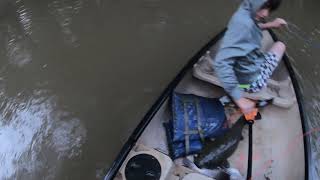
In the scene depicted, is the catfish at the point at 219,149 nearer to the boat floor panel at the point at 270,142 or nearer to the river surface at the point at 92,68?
the boat floor panel at the point at 270,142

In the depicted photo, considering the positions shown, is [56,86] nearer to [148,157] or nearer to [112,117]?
[112,117]

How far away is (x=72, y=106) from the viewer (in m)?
4.06

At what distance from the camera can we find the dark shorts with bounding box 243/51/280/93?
3324 mm

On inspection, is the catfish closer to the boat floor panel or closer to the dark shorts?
the boat floor panel

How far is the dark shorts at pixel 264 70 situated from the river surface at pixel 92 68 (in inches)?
27.3

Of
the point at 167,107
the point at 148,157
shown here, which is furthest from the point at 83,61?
the point at 148,157

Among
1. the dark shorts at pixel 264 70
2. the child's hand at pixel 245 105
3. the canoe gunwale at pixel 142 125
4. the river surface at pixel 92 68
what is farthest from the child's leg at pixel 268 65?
the river surface at pixel 92 68

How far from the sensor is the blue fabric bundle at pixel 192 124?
3.16m

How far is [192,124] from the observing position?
10.5ft

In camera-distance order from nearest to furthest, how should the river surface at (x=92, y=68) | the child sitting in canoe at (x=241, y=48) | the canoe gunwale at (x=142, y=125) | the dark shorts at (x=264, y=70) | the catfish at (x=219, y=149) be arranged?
the child sitting in canoe at (x=241, y=48), the canoe gunwale at (x=142, y=125), the catfish at (x=219, y=149), the dark shorts at (x=264, y=70), the river surface at (x=92, y=68)

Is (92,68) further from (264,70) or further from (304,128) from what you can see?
(304,128)

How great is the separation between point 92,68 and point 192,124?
56.4 inches

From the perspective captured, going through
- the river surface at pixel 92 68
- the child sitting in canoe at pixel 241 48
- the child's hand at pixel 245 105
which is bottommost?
the river surface at pixel 92 68

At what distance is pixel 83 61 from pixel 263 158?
189 centimetres
